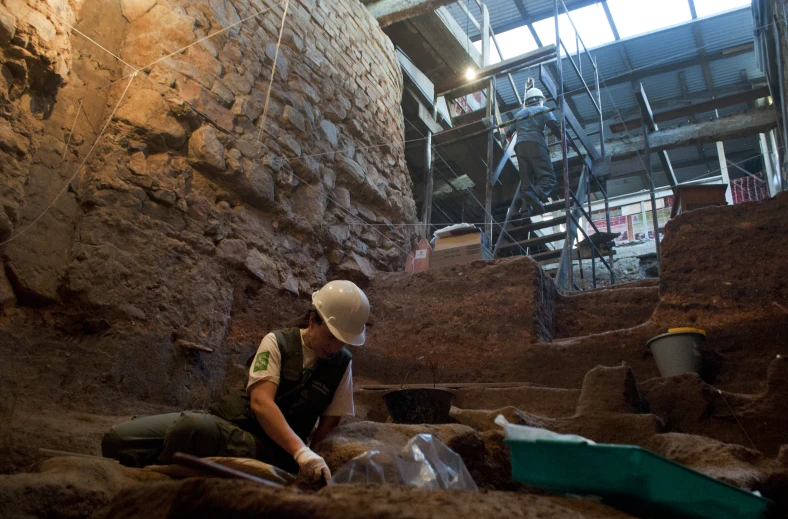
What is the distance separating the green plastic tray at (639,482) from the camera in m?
1.31

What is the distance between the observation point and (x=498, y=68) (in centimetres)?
725

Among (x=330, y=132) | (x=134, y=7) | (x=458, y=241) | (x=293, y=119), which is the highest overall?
(x=134, y=7)

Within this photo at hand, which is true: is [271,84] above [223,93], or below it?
above

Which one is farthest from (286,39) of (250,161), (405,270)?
(405,270)

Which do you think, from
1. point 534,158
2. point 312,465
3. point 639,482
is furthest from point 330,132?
point 639,482

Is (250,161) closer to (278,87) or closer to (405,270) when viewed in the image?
(278,87)

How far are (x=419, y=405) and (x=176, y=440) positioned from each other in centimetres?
114

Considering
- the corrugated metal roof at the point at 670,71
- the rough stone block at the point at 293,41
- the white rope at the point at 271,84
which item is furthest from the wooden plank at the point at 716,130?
the white rope at the point at 271,84

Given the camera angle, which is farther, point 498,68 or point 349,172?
point 498,68

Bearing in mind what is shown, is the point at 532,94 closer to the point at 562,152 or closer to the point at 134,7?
the point at 562,152

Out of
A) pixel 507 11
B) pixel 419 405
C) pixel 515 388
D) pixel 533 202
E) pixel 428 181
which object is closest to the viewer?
pixel 419 405

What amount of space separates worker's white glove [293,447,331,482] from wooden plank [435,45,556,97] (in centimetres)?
623

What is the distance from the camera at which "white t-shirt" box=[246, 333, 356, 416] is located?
2258 millimetres

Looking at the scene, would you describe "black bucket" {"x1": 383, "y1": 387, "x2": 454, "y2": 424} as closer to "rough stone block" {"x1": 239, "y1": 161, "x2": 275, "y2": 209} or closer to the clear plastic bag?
the clear plastic bag
